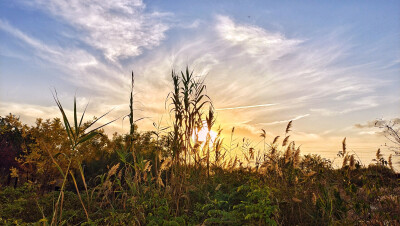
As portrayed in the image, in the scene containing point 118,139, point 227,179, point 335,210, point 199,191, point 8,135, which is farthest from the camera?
point 8,135

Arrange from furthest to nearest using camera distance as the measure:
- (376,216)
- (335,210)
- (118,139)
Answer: (118,139) < (335,210) < (376,216)

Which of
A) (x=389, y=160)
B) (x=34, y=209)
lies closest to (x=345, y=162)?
(x=389, y=160)

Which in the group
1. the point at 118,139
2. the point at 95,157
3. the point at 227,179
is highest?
the point at 118,139

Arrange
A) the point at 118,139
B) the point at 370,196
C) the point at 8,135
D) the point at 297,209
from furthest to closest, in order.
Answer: the point at 8,135
the point at 118,139
the point at 370,196
the point at 297,209

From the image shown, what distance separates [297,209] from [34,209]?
4.81 m

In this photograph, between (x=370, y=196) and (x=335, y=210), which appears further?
(x=370, y=196)

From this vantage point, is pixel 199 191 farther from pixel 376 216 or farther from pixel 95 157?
pixel 95 157

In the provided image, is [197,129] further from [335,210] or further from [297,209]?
[335,210]

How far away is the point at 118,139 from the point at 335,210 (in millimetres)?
7734

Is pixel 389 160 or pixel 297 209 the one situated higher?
pixel 389 160

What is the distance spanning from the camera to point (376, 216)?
3949mm

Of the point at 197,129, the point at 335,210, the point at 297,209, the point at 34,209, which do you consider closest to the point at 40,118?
the point at 34,209

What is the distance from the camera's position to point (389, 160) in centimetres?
591

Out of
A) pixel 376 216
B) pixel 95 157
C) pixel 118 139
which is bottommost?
pixel 376 216
